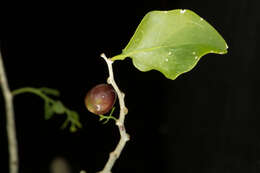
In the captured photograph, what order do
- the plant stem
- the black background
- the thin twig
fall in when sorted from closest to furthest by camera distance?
the thin twig
the plant stem
the black background

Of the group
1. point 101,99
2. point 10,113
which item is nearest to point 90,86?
point 10,113

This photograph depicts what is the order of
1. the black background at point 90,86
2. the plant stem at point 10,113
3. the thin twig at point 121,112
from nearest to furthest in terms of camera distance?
the thin twig at point 121,112 < the plant stem at point 10,113 < the black background at point 90,86

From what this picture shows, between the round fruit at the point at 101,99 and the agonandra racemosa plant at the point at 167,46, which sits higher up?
the agonandra racemosa plant at the point at 167,46

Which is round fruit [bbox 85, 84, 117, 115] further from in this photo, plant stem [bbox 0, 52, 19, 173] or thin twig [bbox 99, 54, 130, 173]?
plant stem [bbox 0, 52, 19, 173]

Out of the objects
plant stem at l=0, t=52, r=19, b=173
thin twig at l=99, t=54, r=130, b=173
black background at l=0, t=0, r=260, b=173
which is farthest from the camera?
black background at l=0, t=0, r=260, b=173

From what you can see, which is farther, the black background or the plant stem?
the black background

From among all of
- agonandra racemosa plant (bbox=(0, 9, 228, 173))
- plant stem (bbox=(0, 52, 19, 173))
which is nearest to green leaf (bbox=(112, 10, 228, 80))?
agonandra racemosa plant (bbox=(0, 9, 228, 173))

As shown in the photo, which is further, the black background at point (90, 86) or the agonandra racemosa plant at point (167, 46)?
the black background at point (90, 86)

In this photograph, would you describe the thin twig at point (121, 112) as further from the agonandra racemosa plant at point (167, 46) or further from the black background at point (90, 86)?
the black background at point (90, 86)

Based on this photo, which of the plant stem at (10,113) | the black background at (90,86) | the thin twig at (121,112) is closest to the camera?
the thin twig at (121,112)

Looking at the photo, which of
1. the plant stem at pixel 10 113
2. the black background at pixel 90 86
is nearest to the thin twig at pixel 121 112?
the plant stem at pixel 10 113
